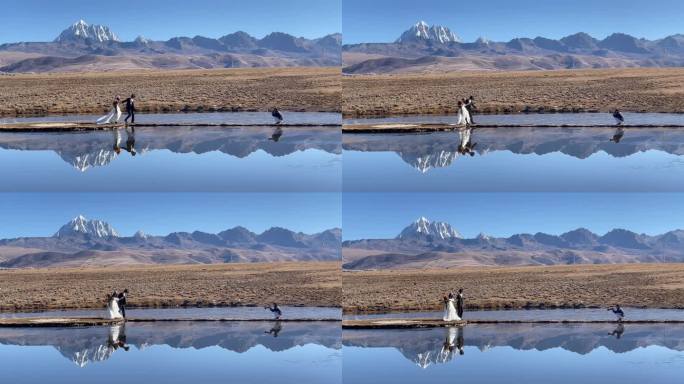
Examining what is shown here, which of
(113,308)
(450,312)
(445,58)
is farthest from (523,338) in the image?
(445,58)

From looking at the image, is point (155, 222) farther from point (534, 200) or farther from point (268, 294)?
point (534, 200)

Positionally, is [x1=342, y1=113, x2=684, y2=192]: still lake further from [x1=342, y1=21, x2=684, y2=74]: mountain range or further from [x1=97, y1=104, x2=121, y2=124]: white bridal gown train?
[x1=342, y1=21, x2=684, y2=74]: mountain range

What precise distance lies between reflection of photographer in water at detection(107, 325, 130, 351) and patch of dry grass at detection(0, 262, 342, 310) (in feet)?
11.3

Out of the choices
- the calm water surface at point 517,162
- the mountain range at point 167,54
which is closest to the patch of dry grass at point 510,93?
the mountain range at point 167,54

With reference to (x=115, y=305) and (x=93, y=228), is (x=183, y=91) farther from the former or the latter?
(x=115, y=305)

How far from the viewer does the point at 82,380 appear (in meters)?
14.7

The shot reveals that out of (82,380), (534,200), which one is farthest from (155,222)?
(534,200)

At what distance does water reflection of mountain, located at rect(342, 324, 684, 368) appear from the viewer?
1638 centimetres

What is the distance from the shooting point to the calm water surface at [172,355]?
1508 cm

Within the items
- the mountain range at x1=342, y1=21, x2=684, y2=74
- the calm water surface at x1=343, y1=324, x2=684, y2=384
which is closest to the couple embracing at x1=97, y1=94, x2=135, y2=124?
the calm water surface at x1=343, y1=324, x2=684, y2=384

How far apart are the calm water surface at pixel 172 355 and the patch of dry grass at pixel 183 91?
20.7 feet

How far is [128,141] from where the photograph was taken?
18.6m

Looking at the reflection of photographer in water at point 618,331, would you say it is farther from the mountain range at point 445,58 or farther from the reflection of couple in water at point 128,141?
the mountain range at point 445,58

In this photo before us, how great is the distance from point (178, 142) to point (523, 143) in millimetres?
5581
